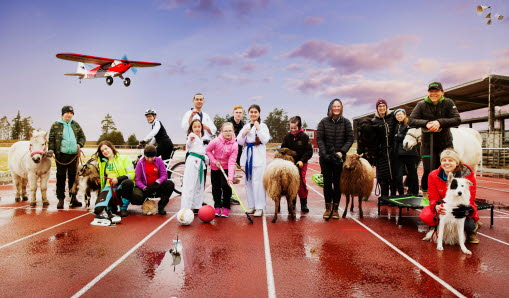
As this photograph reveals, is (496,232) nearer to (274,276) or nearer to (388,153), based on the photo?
(388,153)

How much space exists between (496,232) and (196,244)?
4.71 m

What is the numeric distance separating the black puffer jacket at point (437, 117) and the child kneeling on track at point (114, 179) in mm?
5178

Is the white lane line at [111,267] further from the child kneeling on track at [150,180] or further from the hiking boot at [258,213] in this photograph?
the hiking boot at [258,213]

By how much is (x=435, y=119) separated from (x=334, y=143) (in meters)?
1.65

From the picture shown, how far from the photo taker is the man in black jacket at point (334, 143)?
568cm

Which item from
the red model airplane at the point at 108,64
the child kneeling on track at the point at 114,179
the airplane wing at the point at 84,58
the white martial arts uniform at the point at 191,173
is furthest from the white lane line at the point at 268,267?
the airplane wing at the point at 84,58

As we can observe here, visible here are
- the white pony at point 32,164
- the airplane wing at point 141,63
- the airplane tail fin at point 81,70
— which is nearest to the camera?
the white pony at point 32,164

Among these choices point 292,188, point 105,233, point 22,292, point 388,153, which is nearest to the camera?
point 22,292

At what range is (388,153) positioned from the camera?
6586 mm

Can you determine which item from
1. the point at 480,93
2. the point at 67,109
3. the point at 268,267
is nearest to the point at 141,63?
the point at 67,109

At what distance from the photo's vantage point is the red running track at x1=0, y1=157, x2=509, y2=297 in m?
3.02

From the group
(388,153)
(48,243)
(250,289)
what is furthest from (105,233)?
(388,153)

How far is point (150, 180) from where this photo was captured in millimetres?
6125

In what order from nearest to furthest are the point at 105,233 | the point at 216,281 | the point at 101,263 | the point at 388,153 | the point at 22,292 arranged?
the point at 22,292 < the point at 216,281 < the point at 101,263 < the point at 105,233 < the point at 388,153
